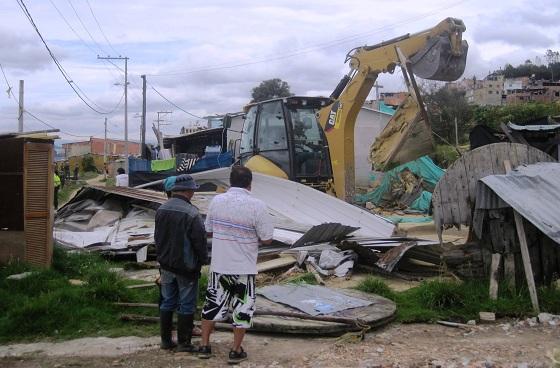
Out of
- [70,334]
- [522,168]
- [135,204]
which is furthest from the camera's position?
[135,204]

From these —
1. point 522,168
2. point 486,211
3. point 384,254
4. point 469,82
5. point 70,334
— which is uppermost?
point 469,82

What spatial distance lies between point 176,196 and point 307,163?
23.1 ft

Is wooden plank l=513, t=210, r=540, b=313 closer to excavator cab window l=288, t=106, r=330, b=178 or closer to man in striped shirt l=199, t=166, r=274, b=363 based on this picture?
man in striped shirt l=199, t=166, r=274, b=363

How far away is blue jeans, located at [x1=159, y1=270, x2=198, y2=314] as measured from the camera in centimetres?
529

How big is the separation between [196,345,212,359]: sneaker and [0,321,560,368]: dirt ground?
0.06 m

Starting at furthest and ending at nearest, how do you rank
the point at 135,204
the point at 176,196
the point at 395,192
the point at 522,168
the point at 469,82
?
the point at 469,82 → the point at 395,192 → the point at 135,204 → the point at 522,168 → the point at 176,196

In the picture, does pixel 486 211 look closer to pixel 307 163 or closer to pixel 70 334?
pixel 70 334

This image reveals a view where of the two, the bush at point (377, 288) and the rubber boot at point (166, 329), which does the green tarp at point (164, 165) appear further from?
the rubber boot at point (166, 329)

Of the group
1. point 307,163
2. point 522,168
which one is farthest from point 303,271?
point 307,163

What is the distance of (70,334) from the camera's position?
5961mm

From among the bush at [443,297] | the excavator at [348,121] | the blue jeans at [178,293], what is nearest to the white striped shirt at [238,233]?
the blue jeans at [178,293]

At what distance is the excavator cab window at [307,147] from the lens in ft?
40.0

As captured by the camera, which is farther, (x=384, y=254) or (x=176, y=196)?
(x=384, y=254)

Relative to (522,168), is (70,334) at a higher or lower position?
lower
